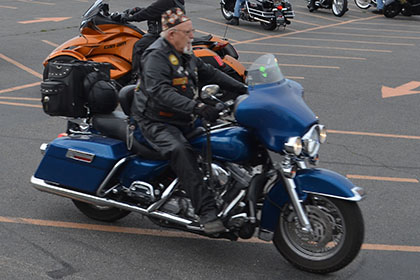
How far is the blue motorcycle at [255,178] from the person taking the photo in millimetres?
4465

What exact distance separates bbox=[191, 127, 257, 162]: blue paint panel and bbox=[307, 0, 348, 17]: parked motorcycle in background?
1648 cm

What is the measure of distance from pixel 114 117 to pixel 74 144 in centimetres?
40

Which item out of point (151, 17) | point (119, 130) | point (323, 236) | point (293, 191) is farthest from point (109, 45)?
point (323, 236)

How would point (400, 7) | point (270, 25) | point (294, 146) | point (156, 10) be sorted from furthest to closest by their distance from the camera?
1. point (400, 7)
2. point (270, 25)
3. point (156, 10)
4. point (294, 146)

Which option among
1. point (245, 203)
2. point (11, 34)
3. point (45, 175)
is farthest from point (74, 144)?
point (11, 34)

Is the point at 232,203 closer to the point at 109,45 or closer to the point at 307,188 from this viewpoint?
the point at 307,188

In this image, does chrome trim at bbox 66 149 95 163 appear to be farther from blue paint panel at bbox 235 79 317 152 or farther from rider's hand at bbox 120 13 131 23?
rider's hand at bbox 120 13 131 23

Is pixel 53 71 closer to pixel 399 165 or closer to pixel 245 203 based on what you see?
pixel 245 203

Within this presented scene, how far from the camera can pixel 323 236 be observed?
4.55 metres

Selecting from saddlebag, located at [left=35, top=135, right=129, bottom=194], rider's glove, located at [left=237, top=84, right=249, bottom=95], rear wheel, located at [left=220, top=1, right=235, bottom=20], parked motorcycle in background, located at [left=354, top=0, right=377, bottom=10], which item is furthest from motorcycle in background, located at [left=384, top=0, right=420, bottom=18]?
saddlebag, located at [left=35, top=135, right=129, bottom=194]

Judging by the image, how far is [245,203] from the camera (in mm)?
4684

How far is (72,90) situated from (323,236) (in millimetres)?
2378

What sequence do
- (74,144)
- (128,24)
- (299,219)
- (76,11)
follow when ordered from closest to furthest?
1. (299,219)
2. (74,144)
3. (128,24)
4. (76,11)

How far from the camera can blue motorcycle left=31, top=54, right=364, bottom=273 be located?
14.6ft
